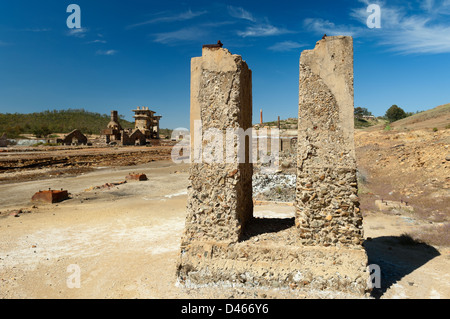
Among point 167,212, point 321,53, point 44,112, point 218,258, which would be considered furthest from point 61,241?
point 44,112

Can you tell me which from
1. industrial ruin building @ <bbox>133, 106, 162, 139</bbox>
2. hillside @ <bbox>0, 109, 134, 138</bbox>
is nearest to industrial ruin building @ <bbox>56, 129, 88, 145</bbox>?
industrial ruin building @ <bbox>133, 106, 162, 139</bbox>

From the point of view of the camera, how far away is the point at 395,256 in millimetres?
5438

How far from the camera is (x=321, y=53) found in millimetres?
4129

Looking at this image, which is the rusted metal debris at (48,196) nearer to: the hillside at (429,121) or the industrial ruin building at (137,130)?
the hillside at (429,121)

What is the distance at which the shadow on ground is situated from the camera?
4516 millimetres

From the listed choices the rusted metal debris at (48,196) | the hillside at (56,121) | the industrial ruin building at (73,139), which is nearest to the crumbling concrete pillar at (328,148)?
the rusted metal debris at (48,196)

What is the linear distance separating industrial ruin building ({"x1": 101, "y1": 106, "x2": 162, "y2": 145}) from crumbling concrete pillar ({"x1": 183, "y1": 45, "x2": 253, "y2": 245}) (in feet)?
126

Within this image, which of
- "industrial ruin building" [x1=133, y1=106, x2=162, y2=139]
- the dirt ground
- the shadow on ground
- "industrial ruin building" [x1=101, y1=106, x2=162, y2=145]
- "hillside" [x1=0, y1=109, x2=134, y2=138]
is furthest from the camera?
"hillside" [x1=0, y1=109, x2=134, y2=138]

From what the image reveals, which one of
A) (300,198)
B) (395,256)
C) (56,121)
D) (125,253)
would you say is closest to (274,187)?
(395,256)

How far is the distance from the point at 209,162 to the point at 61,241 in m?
4.39

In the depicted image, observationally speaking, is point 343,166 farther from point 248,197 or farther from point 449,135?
point 449,135

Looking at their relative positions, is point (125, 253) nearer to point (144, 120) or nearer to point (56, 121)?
point (144, 120)

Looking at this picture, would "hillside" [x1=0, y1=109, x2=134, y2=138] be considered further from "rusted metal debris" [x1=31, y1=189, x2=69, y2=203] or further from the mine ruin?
the mine ruin

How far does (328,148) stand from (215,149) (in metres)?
1.70
